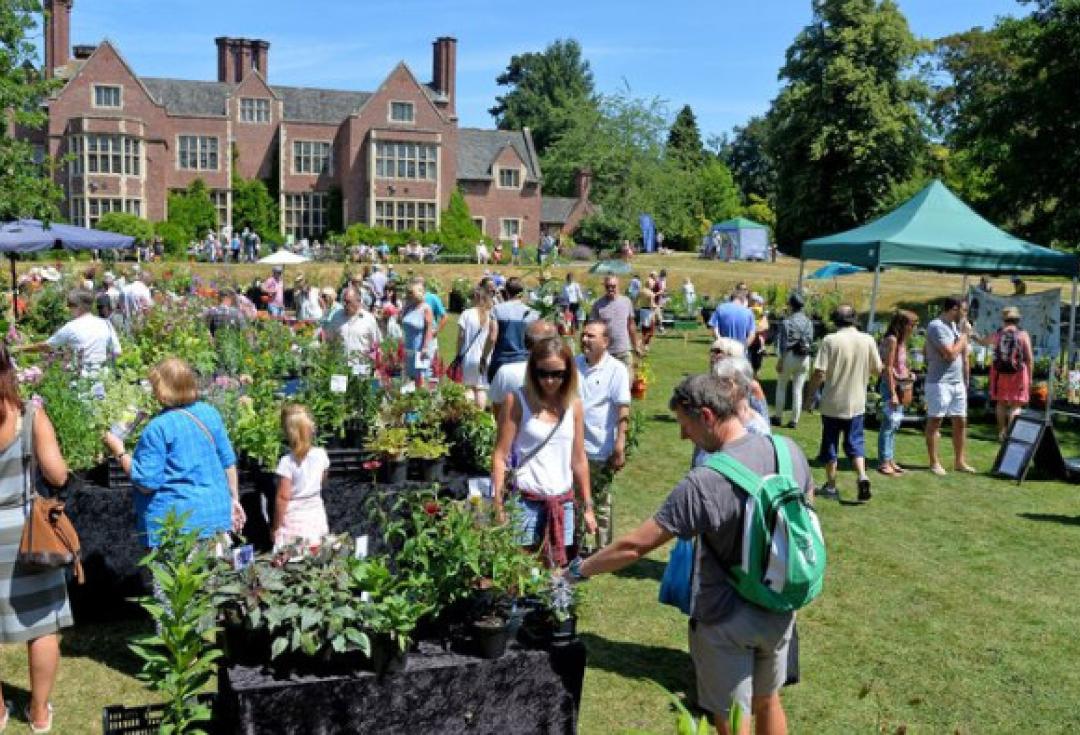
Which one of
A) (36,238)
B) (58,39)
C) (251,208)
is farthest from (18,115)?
(58,39)

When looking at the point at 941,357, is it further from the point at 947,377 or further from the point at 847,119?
the point at 847,119

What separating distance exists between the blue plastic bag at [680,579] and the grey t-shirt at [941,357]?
5.24m

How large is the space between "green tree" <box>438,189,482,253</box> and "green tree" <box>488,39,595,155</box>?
3179 centimetres

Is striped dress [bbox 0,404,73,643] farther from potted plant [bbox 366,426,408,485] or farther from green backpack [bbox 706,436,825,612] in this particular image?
green backpack [bbox 706,436,825,612]

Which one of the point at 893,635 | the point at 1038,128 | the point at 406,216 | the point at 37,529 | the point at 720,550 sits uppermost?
the point at 1038,128

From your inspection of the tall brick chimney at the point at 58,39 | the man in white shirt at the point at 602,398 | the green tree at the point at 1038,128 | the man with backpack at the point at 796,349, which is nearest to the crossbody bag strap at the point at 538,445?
the man in white shirt at the point at 602,398

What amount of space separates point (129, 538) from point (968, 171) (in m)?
45.3

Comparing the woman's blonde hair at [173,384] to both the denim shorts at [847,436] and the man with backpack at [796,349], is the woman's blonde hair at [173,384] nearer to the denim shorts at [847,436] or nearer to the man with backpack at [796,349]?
the denim shorts at [847,436]

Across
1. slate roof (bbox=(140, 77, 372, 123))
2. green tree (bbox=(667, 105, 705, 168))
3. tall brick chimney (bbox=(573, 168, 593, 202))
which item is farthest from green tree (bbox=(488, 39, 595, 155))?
slate roof (bbox=(140, 77, 372, 123))

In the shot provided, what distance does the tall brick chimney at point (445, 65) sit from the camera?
52.7 meters

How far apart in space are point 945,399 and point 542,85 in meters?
77.7

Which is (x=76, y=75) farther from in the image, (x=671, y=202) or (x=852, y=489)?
(x=852, y=489)

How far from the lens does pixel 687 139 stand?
7594cm

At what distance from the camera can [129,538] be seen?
18.6ft
